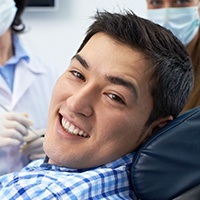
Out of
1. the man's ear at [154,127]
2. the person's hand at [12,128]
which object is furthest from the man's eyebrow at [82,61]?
the person's hand at [12,128]

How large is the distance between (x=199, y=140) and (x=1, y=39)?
43.4 inches

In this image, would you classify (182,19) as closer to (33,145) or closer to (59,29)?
(33,145)

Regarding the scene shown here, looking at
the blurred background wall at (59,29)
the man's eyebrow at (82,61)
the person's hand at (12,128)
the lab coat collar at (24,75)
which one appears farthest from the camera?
the blurred background wall at (59,29)

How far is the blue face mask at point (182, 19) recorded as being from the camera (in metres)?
1.72

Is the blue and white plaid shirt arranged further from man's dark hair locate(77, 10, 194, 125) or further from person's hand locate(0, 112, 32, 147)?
person's hand locate(0, 112, 32, 147)

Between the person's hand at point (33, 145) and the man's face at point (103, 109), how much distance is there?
1.72ft

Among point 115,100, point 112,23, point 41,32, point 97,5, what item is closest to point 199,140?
point 115,100

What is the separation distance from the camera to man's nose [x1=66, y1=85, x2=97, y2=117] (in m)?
→ 0.96

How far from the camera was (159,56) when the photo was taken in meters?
0.99

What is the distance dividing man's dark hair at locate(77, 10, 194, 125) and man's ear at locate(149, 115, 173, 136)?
0.5 inches

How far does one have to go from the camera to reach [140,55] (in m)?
0.98

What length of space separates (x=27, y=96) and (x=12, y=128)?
228mm

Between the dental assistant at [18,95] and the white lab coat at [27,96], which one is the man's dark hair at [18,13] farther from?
the white lab coat at [27,96]

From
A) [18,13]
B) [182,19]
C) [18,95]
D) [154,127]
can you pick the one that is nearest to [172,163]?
[154,127]
